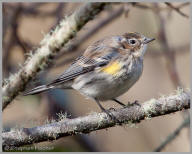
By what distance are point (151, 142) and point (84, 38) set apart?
2.42 metres

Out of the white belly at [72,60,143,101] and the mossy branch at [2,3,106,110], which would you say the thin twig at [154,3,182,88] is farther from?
the mossy branch at [2,3,106,110]

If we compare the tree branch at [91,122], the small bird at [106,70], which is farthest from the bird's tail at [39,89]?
the tree branch at [91,122]

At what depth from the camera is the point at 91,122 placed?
4082mm

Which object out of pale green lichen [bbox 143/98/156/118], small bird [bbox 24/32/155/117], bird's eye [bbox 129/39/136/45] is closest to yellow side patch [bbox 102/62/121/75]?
small bird [bbox 24/32/155/117]

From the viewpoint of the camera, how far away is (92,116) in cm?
414

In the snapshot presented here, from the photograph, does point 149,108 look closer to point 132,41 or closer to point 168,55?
point 132,41

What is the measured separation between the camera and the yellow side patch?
5029 mm

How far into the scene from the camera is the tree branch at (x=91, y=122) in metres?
3.92

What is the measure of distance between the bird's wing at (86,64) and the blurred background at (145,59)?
64 centimetres

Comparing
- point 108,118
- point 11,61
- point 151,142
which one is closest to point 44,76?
point 11,61

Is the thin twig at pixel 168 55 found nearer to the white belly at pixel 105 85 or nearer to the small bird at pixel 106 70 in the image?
the small bird at pixel 106 70

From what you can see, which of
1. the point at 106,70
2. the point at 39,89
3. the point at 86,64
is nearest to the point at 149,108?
the point at 106,70

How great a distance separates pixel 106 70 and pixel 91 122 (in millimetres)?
1136

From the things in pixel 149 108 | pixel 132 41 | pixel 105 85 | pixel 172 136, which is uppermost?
pixel 132 41
